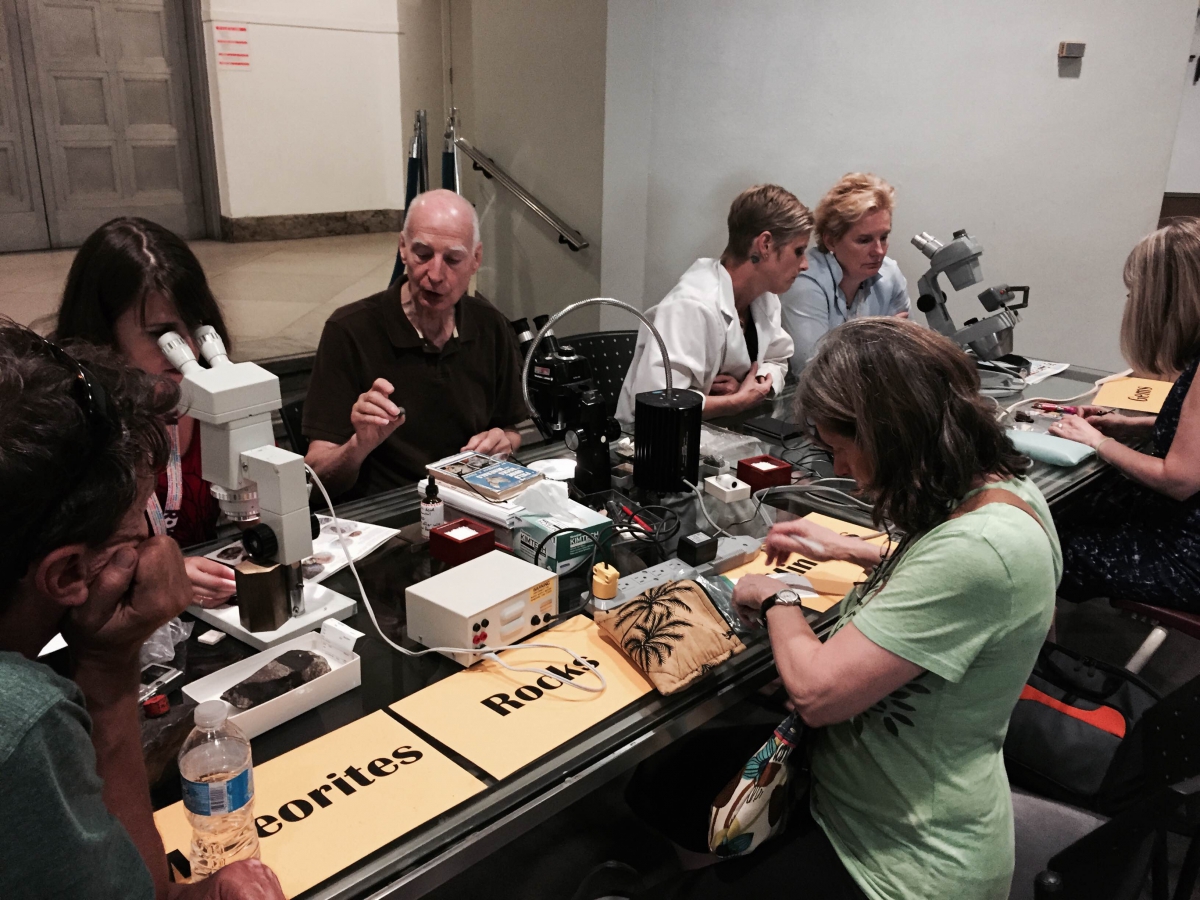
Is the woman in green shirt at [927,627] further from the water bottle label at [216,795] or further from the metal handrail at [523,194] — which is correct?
the metal handrail at [523,194]

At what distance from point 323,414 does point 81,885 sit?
153 centimetres

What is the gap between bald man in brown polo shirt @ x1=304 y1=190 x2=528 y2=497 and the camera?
2.14 metres

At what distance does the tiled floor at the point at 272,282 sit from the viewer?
172 inches

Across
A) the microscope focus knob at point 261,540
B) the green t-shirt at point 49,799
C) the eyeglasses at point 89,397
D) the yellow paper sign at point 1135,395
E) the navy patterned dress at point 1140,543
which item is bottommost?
the navy patterned dress at point 1140,543

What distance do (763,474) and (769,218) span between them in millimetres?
1047

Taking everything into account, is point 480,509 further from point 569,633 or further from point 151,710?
point 151,710

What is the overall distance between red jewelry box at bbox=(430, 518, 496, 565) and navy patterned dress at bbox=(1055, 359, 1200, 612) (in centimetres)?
151

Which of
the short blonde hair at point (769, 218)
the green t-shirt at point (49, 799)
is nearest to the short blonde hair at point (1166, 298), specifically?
the short blonde hair at point (769, 218)

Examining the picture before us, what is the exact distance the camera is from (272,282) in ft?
17.0

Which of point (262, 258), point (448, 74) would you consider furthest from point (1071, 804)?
point (262, 258)

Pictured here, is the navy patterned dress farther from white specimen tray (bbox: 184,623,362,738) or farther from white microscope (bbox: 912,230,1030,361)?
white specimen tray (bbox: 184,623,362,738)

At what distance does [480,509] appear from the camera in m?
1.65

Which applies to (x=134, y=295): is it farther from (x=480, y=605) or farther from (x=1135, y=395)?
(x=1135, y=395)

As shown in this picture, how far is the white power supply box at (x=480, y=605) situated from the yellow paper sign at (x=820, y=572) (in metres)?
0.34
